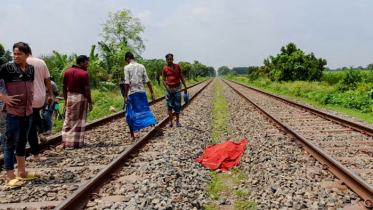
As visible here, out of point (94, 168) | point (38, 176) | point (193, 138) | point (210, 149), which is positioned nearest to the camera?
point (38, 176)

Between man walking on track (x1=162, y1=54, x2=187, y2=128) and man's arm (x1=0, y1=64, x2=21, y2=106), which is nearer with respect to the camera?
man's arm (x1=0, y1=64, x2=21, y2=106)

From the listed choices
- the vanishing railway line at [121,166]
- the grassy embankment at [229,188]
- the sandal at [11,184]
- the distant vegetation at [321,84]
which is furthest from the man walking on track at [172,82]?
the distant vegetation at [321,84]

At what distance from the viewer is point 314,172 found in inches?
160

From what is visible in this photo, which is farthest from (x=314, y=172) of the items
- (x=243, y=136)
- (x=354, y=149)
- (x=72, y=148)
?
(x=72, y=148)

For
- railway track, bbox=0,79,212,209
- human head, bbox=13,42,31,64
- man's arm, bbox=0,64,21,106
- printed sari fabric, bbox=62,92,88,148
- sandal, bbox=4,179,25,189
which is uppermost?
human head, bbox=13,42,31,64

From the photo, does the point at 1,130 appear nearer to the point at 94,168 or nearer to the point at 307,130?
the point at 94,168

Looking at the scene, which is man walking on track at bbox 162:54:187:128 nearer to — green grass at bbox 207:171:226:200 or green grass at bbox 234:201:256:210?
green grass at bbox 207:171:226:200

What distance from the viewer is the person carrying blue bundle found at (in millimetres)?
5910

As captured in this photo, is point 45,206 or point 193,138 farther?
point 193,138

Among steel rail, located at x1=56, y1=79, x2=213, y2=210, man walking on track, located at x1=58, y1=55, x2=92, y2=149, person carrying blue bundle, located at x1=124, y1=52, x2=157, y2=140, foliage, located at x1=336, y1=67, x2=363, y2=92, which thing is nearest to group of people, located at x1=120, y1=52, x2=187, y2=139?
person carrying blue bundle, located at x1=124, y1=52, x2=157, y2=140

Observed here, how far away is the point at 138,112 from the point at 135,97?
35 cm

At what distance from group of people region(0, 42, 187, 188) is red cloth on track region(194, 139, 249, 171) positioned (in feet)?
5.84

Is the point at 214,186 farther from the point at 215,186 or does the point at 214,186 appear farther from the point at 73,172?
the point at 73,172

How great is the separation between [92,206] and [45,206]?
50cm
